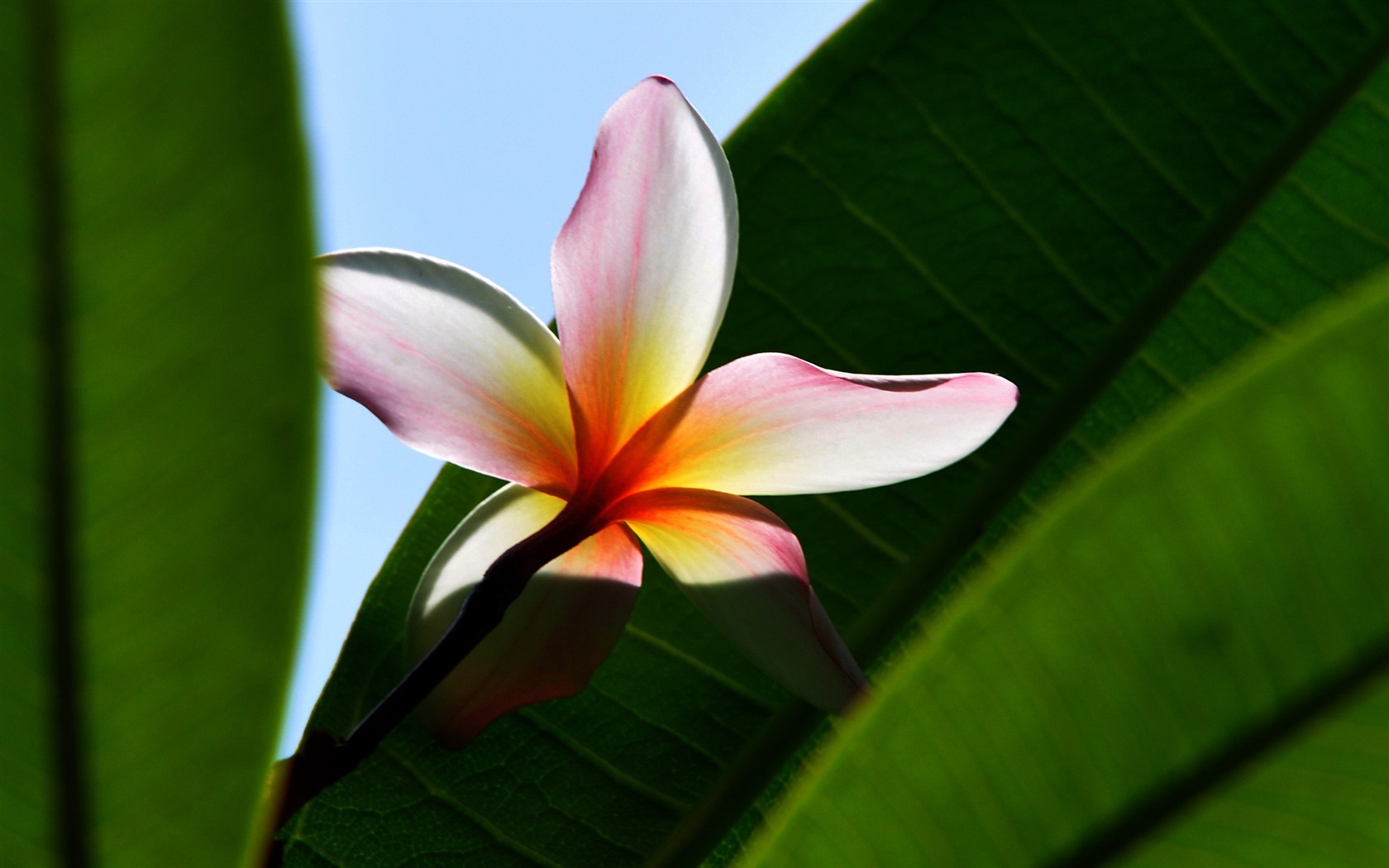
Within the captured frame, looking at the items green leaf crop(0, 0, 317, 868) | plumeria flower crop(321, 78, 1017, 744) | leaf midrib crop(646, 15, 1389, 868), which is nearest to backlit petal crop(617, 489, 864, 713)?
plumeria flower crop(321, 78, 1017, 744)

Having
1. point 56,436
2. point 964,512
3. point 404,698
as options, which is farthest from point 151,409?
point 964,512

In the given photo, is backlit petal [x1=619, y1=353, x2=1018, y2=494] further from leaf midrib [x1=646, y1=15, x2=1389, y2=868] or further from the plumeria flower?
leaf midrib [x1=646, y1=15, x2=1389, y2=868]

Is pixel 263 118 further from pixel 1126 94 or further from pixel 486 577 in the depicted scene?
pixel 1126 94

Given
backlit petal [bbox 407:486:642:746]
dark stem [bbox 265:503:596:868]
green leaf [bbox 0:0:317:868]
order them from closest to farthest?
green leaf [bbox 0:0:317:868]
dark stem [bbox 265:503:596:868]
backlit petal [bbox 407:486:642:746]

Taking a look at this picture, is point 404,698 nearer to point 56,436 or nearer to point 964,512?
point 56,436

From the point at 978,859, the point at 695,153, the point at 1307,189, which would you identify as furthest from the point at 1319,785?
the point at 1307,189
